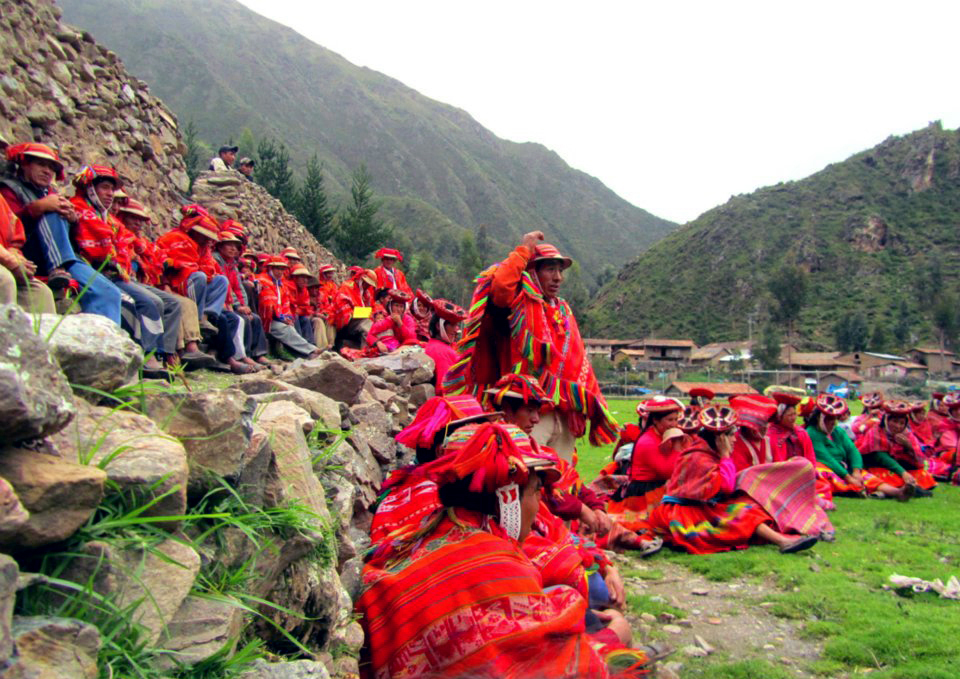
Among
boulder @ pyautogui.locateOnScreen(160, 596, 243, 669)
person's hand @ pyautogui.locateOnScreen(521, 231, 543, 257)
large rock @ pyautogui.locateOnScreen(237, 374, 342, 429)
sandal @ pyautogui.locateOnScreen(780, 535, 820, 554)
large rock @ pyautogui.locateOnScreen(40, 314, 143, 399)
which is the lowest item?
sandal @ pyautogui.locateOnScreen(780, 535, 820, 554)

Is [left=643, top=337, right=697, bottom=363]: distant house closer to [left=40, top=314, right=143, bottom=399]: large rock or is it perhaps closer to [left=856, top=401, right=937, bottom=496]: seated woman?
[left=856, top=401, right=937, bottom=496]: seated woman

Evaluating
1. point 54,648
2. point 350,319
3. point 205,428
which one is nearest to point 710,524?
point 205,428

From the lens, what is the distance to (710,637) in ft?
14.7

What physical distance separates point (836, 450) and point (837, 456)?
10cm

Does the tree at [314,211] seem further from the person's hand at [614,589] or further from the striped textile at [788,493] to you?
the person's hand at [614,589]

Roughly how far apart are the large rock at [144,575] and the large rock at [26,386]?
10.9 inches

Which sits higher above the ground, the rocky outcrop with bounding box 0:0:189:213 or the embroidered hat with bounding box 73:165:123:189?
the rocky outcrop with bounding box 0:0:189:213

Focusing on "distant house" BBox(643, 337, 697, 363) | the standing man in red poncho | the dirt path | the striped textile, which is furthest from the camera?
"distant house" BBox(643, 337, 697, 363)

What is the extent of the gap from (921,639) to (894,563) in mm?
2091

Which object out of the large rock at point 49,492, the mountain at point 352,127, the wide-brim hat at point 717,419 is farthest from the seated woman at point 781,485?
the mountain at point 352,127

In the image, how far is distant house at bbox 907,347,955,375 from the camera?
52.8 metres

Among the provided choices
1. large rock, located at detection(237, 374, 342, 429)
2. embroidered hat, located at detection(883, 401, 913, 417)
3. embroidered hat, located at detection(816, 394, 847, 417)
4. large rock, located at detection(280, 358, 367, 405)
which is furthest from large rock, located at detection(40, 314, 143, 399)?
embroidered hat, located at detection(883, 401, 913, 417)

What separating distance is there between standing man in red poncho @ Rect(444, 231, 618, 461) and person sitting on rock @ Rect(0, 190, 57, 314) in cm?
300

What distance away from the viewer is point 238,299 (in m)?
8.13
